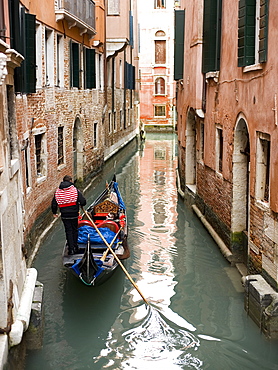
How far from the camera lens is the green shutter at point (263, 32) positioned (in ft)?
20.4

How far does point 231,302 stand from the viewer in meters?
6.96

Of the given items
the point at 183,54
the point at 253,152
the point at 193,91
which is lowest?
the point at 253,152

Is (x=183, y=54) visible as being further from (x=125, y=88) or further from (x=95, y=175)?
(x=125, y=88)

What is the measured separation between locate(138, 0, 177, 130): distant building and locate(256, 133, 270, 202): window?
2928cm

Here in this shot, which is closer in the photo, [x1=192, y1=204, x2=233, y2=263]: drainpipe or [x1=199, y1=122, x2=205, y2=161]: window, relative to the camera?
[x1=192, y1=204, x2=233, y2=263]: drainpipe

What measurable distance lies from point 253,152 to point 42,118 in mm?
4597

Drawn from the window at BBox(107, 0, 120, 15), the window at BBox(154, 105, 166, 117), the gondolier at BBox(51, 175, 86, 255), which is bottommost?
the gondolier at BBox(51, 175, 86, 255)

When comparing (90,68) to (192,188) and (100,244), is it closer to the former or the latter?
(192,188)

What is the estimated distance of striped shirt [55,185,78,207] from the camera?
7.41m

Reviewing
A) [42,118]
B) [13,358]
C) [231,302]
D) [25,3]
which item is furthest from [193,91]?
[13,358]

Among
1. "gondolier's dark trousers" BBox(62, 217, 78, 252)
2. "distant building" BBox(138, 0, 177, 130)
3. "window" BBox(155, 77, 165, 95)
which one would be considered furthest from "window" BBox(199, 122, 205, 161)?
"window" BBox(155, 77, 165, 95)

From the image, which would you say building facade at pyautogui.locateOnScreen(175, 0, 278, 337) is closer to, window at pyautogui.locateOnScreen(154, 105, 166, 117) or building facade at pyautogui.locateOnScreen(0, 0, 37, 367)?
building facade at pyautogui.locateOnScreen(0, 0, 37, 367)

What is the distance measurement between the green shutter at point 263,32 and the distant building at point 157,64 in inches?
1144

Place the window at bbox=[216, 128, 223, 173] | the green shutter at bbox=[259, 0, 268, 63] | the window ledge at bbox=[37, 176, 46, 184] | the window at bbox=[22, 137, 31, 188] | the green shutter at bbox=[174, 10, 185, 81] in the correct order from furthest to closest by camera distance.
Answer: the green shutter at bbox=[174, 10, 185, 81]
the window ledge at bbox=[37, 176, 46, 184]
the window at bbox=[216, 128, 223, 173]
the window at bbox=[22, 137, 31, 188]
the green shutter at bbox=[259, 0, 268, 63]
